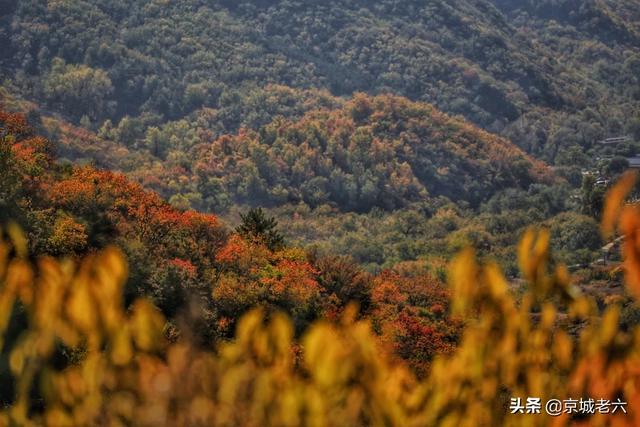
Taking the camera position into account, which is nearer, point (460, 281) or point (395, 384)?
point (460, 281)

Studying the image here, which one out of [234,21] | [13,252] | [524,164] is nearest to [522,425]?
[13,252]

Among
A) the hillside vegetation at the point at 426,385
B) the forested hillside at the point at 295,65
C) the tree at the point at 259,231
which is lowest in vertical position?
the forested hillside at the point at 295,65

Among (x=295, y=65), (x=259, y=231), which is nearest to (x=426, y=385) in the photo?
(x=259, y=231)

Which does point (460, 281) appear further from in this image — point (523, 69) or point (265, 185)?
point (523, 69)

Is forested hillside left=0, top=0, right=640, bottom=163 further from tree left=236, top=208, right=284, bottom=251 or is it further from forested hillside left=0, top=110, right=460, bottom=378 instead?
forested hillside left=0, top=110, right=460, bottom=378

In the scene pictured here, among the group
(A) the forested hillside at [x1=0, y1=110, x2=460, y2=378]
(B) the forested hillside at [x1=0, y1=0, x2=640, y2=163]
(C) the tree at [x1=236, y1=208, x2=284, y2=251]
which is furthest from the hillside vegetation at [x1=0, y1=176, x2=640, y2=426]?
(B) the forested hillside at [x1=0, y1=0, x2=640, y2=163]

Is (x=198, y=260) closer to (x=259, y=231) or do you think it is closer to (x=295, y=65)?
(x=259, y=231)

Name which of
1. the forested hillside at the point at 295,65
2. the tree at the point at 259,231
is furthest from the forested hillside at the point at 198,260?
the forested hillside at the point at 295,65

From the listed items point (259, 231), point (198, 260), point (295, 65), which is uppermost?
point (198, 260)

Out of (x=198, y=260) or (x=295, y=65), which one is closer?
(x=198, y=260)

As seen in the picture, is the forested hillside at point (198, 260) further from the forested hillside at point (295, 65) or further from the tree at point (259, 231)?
the forested hillside at point (295, 65)

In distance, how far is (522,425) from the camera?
6.50 m

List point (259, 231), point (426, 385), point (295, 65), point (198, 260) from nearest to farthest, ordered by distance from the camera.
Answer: point (426, 385) < point (198, 260) < point (259, 231) < point (295, 65)

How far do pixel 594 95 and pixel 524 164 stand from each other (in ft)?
137
